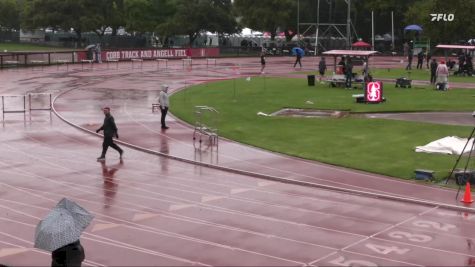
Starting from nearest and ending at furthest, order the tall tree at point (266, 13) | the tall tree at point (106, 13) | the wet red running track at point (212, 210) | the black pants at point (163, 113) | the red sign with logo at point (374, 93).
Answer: the wet red running track at point (212, 210), the black pants at point (163, 113), the red sign with logo at point (374, 93), the tall tree at point (266, 13), the tall tree at point (106, 13)

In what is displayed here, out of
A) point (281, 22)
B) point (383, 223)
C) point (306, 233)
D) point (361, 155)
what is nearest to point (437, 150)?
point (361, 155)

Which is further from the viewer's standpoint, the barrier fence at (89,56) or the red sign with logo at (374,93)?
the barrier fence at (89,56)

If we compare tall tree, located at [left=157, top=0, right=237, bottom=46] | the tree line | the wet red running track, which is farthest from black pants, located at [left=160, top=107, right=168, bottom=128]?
tall tree, located at [left=157, top=0, right=237, bottom=46]

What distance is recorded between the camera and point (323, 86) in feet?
143

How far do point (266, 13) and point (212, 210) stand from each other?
71.9 m

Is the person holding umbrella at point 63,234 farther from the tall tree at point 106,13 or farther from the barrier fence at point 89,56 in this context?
the tall tree at point 106,13

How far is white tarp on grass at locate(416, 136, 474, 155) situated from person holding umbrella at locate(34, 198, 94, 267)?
49.3 feet

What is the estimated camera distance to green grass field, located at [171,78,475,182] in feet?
68.6

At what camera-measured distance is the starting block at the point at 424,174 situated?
1823cm

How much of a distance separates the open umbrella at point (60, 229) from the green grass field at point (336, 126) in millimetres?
12008

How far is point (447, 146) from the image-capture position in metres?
21.6

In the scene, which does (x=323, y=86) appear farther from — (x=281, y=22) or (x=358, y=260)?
(x=281, y=22)

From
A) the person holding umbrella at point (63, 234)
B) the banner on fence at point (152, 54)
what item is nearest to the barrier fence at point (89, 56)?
the banner on fence at point (152, 54)

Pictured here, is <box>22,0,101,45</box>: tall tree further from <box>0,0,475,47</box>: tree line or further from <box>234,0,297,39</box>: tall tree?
<box>234,0,297,39</box>: tall tree
